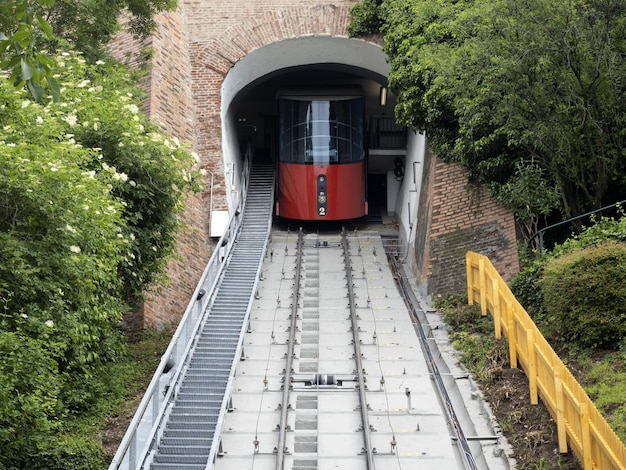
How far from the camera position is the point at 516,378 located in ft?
45.6

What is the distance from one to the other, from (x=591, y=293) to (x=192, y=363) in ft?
18.0

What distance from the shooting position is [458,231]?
1919 cm

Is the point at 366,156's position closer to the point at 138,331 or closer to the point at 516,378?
the point at 138,331

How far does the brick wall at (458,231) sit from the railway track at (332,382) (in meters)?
0.89

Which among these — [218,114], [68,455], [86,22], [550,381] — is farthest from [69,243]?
[218,114]

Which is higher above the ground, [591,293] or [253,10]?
[253,10]

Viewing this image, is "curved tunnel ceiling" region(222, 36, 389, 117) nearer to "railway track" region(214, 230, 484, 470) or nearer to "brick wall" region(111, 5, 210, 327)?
"brick wall" region(111, 5, 210, 327)

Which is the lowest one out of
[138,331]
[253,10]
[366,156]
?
→ [138,331]

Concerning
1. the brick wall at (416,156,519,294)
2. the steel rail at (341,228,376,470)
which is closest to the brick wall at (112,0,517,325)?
the brick wall at (416,156,519,294)

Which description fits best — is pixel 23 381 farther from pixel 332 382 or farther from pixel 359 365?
pixel 359 365

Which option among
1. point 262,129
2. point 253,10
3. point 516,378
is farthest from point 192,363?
point 262,129

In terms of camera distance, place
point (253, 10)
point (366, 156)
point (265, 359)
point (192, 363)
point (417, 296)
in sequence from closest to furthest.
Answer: point (192, 363), point (265, 359), point (417, 296), point (253, 10), point (366, 156)

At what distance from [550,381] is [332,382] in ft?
12.7

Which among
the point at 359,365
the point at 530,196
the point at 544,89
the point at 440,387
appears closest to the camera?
the point at 440,387
